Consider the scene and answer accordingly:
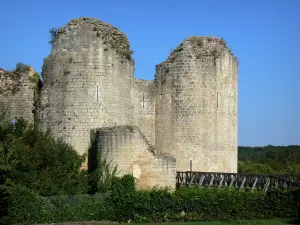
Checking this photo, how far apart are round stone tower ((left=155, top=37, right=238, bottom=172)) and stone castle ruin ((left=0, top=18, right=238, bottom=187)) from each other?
5 centimetres

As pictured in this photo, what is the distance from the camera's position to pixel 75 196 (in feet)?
69.4

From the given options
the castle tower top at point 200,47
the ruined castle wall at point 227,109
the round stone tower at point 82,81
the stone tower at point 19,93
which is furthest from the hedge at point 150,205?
the castle tower top at point 200,47

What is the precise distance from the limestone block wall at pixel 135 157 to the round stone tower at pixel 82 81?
209 centimetres

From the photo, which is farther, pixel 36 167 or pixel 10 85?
pixel 10 85

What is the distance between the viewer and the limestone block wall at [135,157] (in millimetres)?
23391

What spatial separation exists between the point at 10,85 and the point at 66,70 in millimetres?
3298

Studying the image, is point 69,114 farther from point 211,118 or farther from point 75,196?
point 211,118

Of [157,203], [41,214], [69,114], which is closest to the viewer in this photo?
[41,214]

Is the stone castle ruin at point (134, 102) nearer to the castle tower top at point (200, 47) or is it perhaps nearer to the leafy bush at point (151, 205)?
the castle tower top at point (200, 47)

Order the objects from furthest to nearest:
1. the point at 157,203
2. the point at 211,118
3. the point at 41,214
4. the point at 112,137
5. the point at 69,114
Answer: the point at 211,118 < the point at 69,114 < the point at 112,137 < the point at 157,203 < the point at 41,214

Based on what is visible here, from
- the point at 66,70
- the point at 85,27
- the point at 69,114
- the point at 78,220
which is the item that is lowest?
the point at 78,220

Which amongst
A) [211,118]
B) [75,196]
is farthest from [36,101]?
[211,118]

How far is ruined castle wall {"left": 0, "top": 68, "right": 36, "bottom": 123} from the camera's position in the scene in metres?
26.8

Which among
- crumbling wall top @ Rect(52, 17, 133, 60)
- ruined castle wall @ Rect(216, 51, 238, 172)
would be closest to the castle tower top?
ruined castle wall @ Rect(216, 51, 238, 172)
